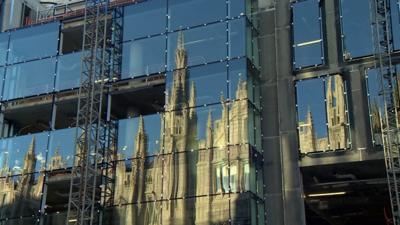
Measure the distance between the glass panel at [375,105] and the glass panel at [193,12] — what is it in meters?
9.68

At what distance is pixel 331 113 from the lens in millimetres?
39094

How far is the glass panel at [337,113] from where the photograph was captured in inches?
1516

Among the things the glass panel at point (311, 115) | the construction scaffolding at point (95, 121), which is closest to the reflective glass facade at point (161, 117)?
the construction scaffolding at point (95, 121)

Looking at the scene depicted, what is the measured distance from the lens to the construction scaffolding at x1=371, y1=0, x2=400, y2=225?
1444 inches

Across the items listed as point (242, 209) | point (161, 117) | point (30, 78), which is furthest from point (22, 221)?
point (242, 209)

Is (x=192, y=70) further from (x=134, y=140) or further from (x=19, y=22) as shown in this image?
(x=19, y=22)

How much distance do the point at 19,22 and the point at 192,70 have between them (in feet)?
58.2

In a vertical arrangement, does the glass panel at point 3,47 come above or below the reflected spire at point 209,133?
above

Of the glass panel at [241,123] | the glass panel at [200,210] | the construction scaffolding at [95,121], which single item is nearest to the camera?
the glass panel at [200,210]

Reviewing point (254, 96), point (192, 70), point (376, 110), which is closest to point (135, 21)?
point (192, 70)

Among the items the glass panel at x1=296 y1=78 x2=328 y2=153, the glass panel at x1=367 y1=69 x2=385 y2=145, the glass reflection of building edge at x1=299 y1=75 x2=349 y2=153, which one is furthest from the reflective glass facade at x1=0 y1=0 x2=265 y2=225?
the glass panel at x1=367 y1=69 x2=385 y2=145

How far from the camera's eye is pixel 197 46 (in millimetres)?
42156

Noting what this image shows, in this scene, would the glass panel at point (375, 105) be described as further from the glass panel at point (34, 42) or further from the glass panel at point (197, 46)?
the glass panel at point (34, 42)

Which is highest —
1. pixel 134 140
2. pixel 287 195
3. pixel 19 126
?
pixel 19 126
